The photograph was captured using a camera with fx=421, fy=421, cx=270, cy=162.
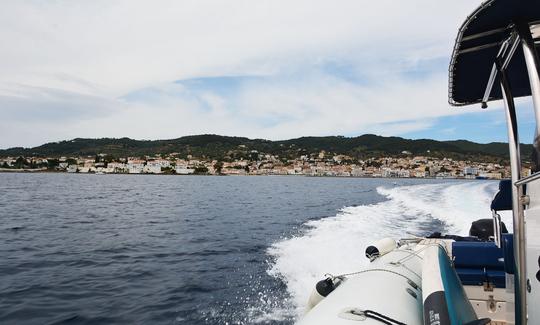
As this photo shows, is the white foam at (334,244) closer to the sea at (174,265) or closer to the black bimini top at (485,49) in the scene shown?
the sea at (174,265)

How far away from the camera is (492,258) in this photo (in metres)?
4.54

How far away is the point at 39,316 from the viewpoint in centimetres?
577

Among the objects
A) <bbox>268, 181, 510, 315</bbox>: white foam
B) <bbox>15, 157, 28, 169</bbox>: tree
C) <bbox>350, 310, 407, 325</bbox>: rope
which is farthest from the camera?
<bbox>15, 157, 28, 169</bbox>: tree

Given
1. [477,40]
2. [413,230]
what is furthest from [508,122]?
[413,230]

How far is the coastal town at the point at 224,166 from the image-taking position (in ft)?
401

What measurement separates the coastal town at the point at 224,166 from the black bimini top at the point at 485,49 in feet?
389

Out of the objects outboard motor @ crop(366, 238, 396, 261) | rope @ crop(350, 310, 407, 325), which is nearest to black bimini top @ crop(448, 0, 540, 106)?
rope @ crop(350, 310, 407, 325)

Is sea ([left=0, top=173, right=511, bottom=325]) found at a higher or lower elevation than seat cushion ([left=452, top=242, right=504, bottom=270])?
lower

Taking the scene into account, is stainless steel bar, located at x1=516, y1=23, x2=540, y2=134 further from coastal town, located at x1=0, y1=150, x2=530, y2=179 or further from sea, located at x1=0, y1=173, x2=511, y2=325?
coastal town, located at x1=0, y1=150, x2=530, y2=179

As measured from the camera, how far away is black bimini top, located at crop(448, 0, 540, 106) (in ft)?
7.41

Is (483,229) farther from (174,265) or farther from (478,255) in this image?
(174,265)

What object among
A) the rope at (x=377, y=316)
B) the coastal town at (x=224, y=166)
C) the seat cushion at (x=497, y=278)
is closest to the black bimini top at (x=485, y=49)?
the rope at (x=377, y=316)

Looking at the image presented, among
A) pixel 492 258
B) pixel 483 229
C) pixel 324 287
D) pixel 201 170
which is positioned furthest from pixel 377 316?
pixel 201 170

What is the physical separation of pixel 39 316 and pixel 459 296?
5.39 m
